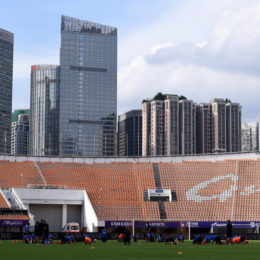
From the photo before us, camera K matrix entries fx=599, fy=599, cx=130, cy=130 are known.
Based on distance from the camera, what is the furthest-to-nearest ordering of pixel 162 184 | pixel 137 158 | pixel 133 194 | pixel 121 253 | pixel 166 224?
pixel 137 158 < pixel 162 184 < pixel 133 194 < pixel 166 224 < pixel 121 253

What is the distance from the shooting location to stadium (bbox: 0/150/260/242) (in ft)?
216

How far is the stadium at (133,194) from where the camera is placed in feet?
216

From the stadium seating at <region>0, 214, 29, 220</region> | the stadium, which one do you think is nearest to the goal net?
the stadium

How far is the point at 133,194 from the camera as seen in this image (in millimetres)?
71812

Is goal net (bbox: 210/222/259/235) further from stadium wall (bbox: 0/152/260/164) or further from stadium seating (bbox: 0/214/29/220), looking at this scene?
stadium seating (bbox: 0/214/29/220)

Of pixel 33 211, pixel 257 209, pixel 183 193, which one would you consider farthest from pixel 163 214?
pixel 33 211

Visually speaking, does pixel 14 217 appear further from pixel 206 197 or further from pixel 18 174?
pixel 206 197

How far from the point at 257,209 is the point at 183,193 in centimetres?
903

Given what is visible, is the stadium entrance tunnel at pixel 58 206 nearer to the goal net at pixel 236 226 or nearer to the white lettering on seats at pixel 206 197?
the white lettering on seats at pixel 206 197

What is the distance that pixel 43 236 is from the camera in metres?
40.5

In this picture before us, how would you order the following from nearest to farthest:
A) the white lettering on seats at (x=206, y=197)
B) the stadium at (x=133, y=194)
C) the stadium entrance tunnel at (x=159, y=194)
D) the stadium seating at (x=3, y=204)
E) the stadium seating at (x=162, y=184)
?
the stadium seating at (x=3, y=204)
the stadium at (x=133, y=194)
the stadium seating at (x=162, y=184)
the white lettering on seats at (x=206, y=197)
the stadium entrance tunnel at (x=159, y=194)

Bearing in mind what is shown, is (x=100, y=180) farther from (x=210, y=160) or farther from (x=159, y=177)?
(x=210, y=160)

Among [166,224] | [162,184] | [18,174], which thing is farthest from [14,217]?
[162,184]

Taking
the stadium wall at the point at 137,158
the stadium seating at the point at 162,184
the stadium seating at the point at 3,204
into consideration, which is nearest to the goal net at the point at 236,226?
the stadium seating at the point at 162,184
